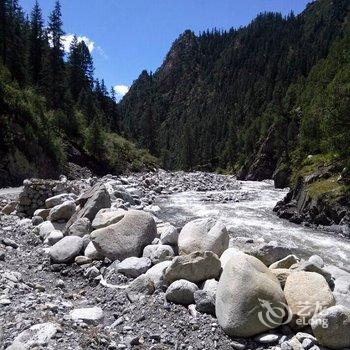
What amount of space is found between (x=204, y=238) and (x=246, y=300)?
10.6 ft

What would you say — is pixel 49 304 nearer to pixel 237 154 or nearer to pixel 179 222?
pixel 179 222

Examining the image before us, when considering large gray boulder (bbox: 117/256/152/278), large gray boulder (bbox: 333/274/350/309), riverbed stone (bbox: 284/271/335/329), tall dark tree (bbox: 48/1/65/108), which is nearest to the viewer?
riverbed stone (bbox: 284/271/335/329)

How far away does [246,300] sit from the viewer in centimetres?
696

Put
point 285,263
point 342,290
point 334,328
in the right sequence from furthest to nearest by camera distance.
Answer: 1. point 285,263
2. point 342,290
3. point 334,328

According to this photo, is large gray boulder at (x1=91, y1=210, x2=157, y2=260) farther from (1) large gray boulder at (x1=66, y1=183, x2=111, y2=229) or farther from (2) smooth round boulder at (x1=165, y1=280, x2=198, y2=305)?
(2) smooth round boulder at (x1=165, y1=280, x2=198, y2=305)

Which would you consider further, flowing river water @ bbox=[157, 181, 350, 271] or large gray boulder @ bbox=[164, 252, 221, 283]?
flowing river water @ bbox=[157, 181, 350, 271]

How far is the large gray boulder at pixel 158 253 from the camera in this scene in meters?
9.85

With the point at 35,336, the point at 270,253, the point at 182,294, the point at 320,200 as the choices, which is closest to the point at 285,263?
the point at 270,253

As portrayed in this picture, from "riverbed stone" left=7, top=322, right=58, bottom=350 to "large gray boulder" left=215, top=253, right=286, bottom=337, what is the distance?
2.87 m

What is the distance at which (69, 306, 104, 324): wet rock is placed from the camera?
7.20 metres

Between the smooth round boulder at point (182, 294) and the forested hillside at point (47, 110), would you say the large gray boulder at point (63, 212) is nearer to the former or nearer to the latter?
the smooth round boulder at point (182, 294)

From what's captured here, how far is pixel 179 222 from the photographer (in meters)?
22.3

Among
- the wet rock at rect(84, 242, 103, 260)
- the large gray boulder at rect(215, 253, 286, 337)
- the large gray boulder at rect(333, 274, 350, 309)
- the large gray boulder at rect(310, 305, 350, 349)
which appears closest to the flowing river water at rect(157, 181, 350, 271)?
the large gray boulder at rect(333, 274, 350, 309)

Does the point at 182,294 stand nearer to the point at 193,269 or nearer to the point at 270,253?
the point at 193,269
